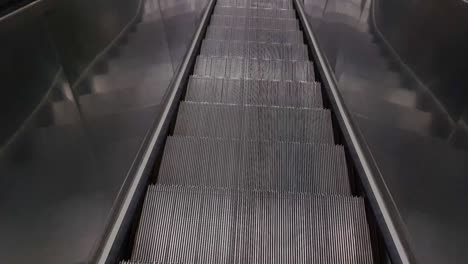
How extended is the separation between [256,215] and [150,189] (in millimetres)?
778

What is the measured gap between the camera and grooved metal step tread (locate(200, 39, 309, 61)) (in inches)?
188

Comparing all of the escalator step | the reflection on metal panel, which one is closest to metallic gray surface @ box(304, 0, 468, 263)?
the escalator step

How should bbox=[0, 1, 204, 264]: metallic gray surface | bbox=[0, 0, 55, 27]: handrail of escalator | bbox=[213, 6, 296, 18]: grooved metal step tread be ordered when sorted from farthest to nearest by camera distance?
bbox=[213, 6, 296, 18]: grooved metal step tread < bbox=[0, 0, 55, 27]: handrail of escalator < bbox=[0, 1, 204, 264]: metallic gray surface

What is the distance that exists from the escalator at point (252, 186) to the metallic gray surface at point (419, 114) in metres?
0.36

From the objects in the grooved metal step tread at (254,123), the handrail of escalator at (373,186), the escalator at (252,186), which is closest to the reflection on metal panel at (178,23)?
the escalator at (252,186)

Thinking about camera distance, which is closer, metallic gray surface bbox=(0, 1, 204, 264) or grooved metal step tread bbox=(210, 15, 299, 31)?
metallic gray surface bbox=(0, 1, 204, 264)

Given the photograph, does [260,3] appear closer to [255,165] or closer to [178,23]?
[178,23]

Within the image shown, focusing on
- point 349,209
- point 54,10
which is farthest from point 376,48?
point 54,10

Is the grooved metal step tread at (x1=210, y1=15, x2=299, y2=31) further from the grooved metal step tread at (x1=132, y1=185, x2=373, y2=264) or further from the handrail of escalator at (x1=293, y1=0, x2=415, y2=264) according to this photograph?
the grooved metal step tread at (x1=132, y1=185, x2=373, y2=264)

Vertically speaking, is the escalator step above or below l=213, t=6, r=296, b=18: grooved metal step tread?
below

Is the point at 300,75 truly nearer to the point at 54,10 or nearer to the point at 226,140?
the point at 226,140

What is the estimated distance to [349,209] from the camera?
81.9 inches

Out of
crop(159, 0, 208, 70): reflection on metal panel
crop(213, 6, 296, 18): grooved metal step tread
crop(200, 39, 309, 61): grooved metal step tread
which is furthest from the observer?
crop(213, 6, 296, 18): grooved metal step tread

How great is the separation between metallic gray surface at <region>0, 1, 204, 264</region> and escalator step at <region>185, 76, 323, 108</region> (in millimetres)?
1400
